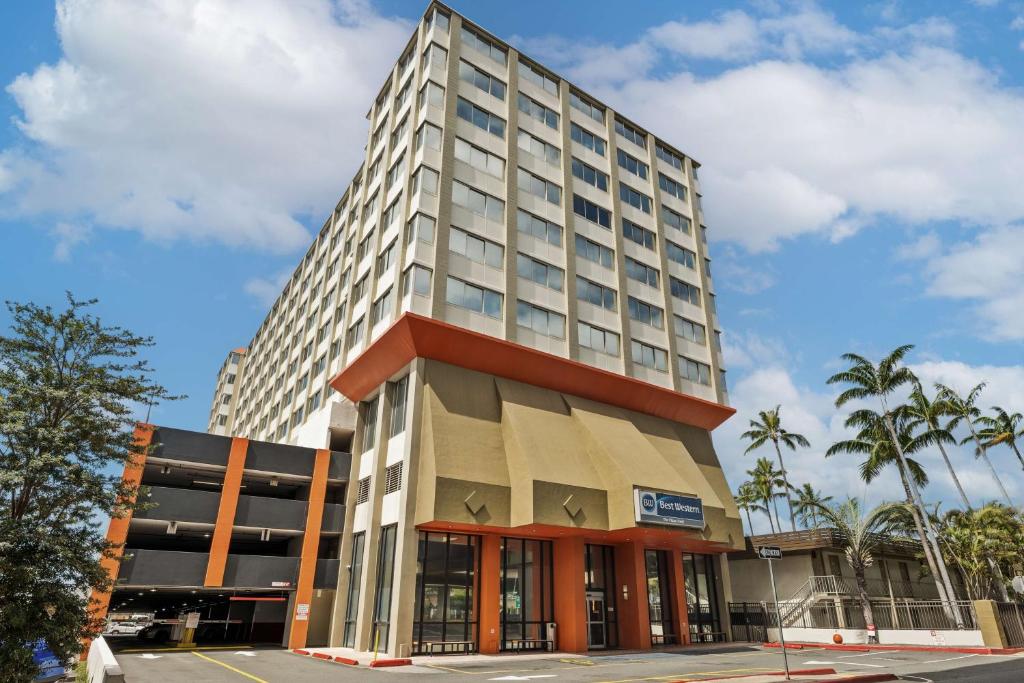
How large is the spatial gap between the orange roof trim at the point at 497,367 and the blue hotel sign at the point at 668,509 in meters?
8.41

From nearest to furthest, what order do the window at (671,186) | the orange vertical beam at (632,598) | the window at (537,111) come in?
the orange vertical beam at (632,598) → the window at (537,111) → the window at (671,186)

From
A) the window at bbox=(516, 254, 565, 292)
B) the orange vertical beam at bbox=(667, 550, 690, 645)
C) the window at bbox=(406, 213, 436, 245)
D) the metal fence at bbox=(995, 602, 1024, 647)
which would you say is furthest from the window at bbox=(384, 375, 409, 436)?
the metal fence at bbox=(995, 602, 1024, 647)

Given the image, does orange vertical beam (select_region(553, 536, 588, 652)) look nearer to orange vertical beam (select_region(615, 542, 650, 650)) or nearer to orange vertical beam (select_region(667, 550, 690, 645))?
orange vertical beam (select_region(615, 542, 650, 650))

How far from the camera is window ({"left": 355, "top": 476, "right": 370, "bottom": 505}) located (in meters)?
34.8

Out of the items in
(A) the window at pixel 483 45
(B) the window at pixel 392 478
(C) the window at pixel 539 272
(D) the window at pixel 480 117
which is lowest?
(B) the window at pixel 392 478

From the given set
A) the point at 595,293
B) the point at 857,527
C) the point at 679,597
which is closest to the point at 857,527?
the point at 857,527

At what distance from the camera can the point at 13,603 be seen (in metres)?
15.0

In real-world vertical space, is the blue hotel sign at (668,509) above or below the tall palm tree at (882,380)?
below

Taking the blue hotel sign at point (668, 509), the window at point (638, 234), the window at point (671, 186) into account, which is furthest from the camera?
the window at point (671, 186)

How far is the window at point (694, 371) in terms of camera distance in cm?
4350

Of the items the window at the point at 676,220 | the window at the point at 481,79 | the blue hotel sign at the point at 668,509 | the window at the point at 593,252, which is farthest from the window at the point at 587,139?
the blue hotel sign at the point at 668,509

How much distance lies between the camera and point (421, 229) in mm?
33375

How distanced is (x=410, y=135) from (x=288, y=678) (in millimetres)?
28982

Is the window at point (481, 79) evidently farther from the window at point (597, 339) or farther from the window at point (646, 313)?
the window at point (646, 313)
